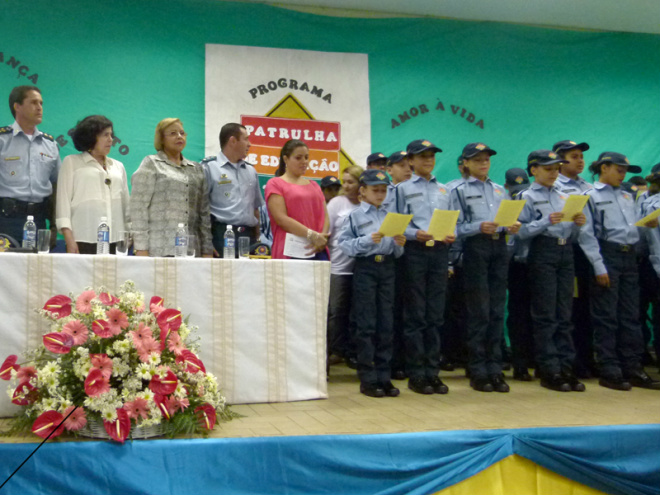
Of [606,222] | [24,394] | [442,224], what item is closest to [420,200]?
[442,224]

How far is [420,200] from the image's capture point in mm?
3764

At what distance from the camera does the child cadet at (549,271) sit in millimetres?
3896

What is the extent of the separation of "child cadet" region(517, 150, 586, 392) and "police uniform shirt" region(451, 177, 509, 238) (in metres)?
0.24

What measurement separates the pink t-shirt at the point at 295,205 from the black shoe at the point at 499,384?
133cm

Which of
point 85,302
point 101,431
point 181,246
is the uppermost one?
point 181,246

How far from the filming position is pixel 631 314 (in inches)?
163

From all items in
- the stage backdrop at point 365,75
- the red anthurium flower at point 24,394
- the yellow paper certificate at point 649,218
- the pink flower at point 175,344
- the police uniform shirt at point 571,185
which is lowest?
the red anthurium flower at point 24,394

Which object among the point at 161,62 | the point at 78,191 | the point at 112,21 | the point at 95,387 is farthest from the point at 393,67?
the point at 95,387

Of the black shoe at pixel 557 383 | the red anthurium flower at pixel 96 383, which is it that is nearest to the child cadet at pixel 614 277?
the black shoe at pixel 557 383

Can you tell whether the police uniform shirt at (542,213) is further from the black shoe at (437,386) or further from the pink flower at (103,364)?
the pink flower at (103,364)

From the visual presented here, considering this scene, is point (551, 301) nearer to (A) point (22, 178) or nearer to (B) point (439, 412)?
(B) point (439, 412)

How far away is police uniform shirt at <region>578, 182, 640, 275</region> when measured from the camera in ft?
13.2

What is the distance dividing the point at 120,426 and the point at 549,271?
8.78ft

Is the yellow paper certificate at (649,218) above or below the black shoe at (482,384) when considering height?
above
